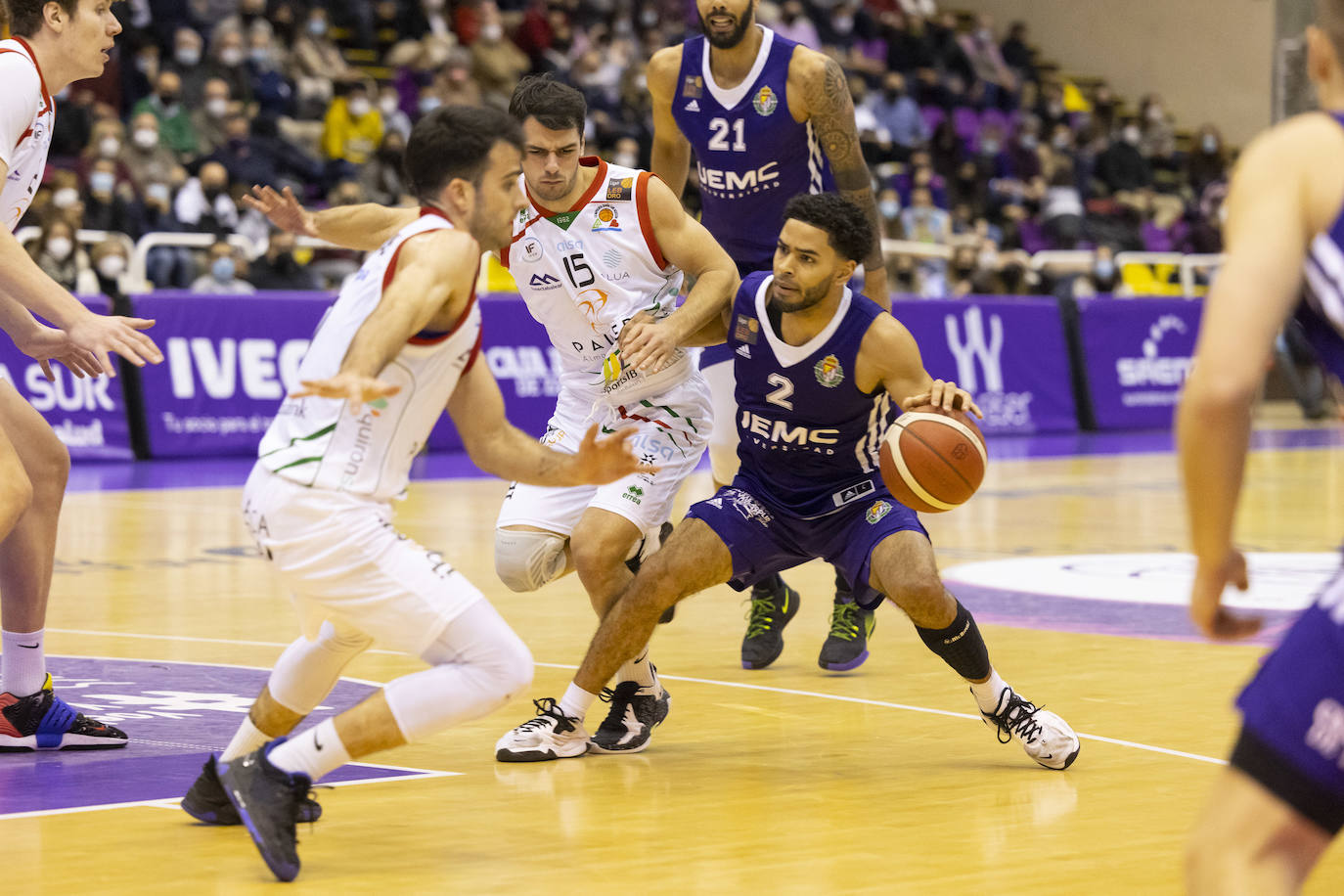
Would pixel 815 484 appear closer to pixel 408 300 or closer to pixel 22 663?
pixel 408 300

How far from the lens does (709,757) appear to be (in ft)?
18.4

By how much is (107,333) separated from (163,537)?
591 centimetres

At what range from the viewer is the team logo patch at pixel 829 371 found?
5852 millimetres

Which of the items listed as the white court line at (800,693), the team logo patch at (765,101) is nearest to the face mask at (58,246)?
the white court line at (800,693)

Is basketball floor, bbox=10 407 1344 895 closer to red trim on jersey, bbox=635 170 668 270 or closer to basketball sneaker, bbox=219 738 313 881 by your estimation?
basketball sneaker, bbox=219 738 313 881

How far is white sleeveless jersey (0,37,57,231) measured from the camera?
16.7 feet

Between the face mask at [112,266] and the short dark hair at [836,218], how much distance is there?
35.0ft

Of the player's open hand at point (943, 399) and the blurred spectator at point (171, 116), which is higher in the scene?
the player's open hand at point (943, 399)

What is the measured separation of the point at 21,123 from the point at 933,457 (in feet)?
9.54

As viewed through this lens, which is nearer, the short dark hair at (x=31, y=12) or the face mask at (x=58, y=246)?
the short dark hair at (x=31, y=12)

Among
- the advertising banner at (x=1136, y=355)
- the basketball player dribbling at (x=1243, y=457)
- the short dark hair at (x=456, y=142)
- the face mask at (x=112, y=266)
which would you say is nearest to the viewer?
the basketball player dribbling at (x=1243, y=457)

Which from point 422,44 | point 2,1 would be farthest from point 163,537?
point 422,44

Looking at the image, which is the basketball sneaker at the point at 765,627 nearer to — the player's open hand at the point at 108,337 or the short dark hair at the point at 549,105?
the short dark hair at the point at 549,105

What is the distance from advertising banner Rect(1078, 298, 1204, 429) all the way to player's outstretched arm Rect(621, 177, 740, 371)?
Answer: 14.1 metres
